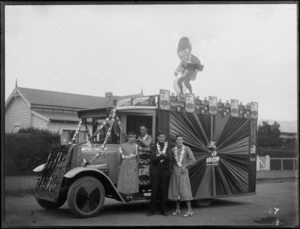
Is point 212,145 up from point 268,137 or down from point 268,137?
up

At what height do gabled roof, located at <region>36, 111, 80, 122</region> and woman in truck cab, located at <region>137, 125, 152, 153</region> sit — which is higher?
gabled roof, located at <region>36, 111, 80, 122</region>

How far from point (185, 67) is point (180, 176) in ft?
19.3

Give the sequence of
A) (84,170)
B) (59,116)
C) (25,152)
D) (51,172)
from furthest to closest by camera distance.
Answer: (59,116) < (25,152) < (51,172) < (84,170)

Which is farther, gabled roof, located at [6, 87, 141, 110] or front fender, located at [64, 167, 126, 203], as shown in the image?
gabled roof, located at [6, 87, 141, 110]

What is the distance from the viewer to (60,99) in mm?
21672

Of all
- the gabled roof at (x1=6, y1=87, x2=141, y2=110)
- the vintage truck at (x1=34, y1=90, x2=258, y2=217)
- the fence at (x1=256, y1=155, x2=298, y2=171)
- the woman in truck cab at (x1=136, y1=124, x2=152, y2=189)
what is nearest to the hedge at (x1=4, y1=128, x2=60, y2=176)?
the gabled roof at (x1=6, y1=87, x2=141, y2=110)

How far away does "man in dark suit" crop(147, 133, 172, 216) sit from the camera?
880cm

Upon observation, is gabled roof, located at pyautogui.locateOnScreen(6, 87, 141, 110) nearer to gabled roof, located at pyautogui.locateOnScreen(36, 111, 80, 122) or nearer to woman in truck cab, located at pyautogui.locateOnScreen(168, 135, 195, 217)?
gabled roof, located at pyautogui.locateOnScreen(36, 111, 80, 122)

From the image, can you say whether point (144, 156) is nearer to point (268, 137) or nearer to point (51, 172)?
point (51, 172)

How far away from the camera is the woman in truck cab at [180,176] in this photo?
8961 mm

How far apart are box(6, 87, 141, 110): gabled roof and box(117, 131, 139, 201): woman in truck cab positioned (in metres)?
11.2

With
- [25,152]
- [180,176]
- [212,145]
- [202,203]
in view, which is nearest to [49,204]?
[180,176]

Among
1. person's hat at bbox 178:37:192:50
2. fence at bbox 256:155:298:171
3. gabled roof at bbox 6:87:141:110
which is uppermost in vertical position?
person's hat at bbox 178:37:192:50

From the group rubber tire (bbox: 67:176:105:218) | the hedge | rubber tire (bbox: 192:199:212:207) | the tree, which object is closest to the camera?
rubber tire (bbox: 67:176:105:218)
